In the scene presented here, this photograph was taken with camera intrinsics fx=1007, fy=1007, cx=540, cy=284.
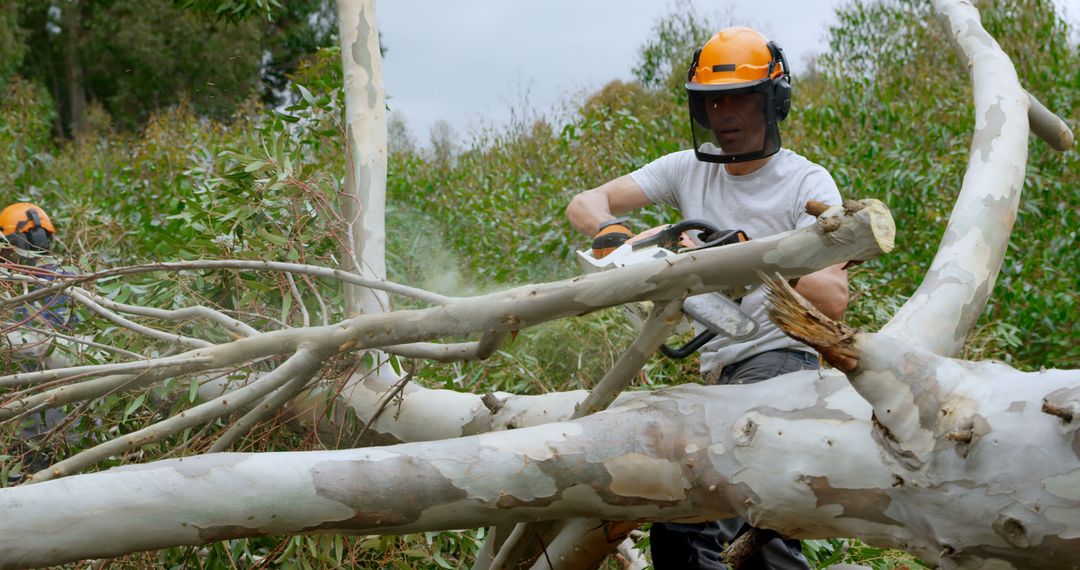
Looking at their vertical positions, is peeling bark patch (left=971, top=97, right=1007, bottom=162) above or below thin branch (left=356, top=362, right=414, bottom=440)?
above

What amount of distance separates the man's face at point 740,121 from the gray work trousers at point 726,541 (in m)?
0.64

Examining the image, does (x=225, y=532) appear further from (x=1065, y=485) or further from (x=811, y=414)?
(x=1065, y=485)

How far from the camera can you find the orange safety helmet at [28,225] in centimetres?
646

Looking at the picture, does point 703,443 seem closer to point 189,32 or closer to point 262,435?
point 262,435

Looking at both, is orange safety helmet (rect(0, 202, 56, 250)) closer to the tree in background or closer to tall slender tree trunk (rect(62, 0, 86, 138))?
the tree in background

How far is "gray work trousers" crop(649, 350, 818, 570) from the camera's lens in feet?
9.18

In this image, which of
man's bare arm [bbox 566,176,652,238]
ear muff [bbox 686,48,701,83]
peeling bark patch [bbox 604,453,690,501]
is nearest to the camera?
peeling bark patch [bbox 604,453,690,501]

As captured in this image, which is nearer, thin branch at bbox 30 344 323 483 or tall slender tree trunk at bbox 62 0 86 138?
thin branch at bbox 30 344 323 483

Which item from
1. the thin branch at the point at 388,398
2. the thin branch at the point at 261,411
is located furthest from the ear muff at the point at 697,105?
the thin branch at the point at 261,411

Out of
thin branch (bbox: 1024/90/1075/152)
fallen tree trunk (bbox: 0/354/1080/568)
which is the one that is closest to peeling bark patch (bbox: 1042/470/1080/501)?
fallen tree trunk (bbox: 0/354/1080/568)

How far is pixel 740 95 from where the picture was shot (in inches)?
120

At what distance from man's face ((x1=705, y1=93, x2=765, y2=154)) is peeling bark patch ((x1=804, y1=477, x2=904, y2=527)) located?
54.5 inches

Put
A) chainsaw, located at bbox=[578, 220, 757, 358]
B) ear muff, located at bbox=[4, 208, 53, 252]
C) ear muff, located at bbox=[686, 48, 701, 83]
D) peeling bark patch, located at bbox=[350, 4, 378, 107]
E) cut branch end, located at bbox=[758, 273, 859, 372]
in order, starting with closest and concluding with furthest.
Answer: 1. cut branch end, located at bbox=[758, 273, 859, 372]
2. chainsaw, located at bbox=[578, 220, 757, 358]
3. ear muff, located at bbox=[686, 48, 701, 83]
4. peeling bark patch, located at bbox=[350, 4, 378, 107]
5. ear muff, located at bbox=[4, 208, 53, 252]

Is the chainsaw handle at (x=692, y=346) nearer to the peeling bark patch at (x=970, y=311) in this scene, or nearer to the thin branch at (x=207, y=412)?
the peeling bark patch at (x=970, y=311)
